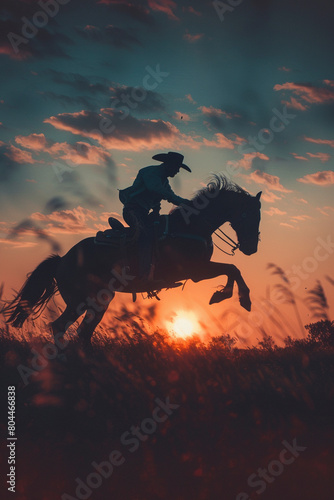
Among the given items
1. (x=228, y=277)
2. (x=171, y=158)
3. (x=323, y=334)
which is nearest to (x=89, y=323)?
(x=228, y=277)

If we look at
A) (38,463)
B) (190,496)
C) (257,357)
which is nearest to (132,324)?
(257,357)

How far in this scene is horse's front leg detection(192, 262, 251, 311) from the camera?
9615mm

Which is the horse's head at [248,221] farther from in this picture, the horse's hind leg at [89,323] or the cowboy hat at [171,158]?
the horse's hind leg at [89,323]

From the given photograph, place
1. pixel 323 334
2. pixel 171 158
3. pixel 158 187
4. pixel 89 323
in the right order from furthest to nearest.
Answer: pixel 323 334 → pixel 89 323 → pixel 171 158 → pixel 158 187

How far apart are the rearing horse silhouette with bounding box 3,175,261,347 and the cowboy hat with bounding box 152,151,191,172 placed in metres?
0.81

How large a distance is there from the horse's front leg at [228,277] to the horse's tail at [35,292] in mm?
3398

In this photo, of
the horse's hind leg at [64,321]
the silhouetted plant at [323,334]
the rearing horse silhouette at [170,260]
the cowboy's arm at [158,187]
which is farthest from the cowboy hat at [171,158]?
the silhouetted plant at [323,334]

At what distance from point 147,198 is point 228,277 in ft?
7.49

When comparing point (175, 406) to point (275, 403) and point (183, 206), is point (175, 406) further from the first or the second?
point (183, 206)

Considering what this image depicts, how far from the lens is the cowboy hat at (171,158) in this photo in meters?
9.46

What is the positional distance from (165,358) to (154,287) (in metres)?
2.38

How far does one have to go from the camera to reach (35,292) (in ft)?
34.8

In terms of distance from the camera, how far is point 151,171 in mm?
9414

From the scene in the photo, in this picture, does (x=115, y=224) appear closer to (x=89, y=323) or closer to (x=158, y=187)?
(x=158, y=187)
